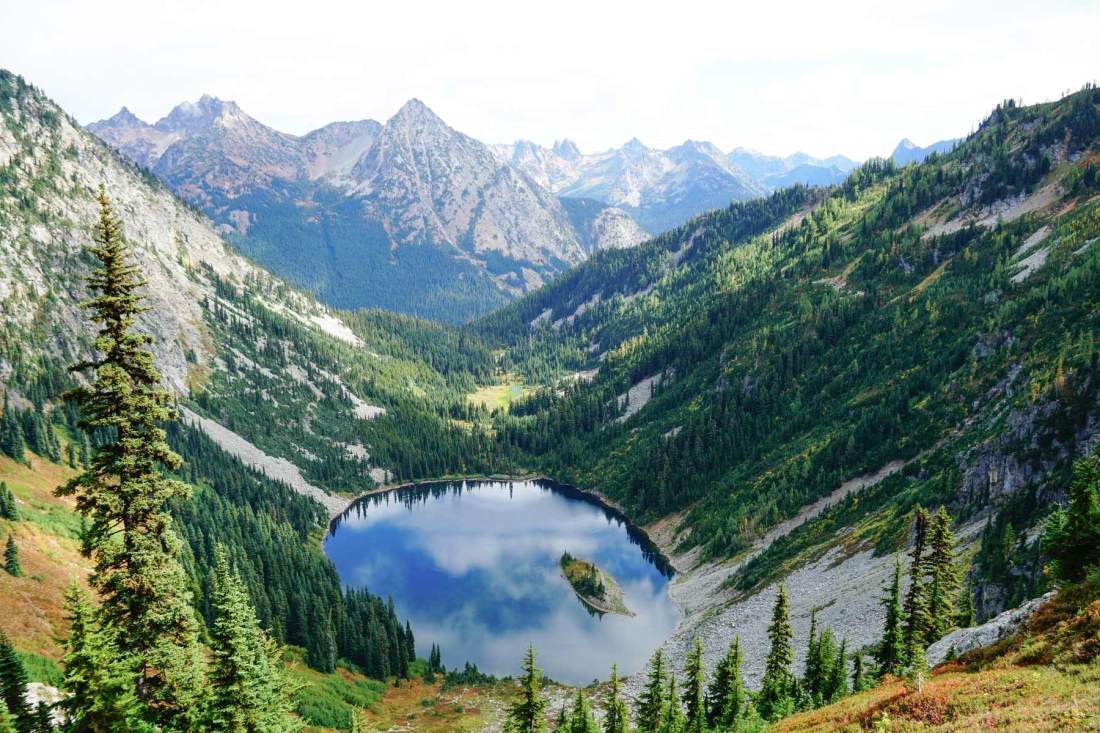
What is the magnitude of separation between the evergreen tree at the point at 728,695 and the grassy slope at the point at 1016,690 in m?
20.9

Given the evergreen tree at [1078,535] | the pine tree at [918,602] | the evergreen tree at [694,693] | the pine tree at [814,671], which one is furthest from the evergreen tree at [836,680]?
the evergreen tree at [1078,535]

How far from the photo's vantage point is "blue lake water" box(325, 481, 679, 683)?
100 m

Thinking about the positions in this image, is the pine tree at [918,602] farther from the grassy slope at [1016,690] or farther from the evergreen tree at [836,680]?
the grassy slope at [1016,690]

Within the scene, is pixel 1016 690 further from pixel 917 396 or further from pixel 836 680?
pixel 917 396

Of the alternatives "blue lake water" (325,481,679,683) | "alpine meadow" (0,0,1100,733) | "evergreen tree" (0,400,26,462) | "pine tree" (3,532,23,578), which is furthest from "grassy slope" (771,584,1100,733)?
"evergreen tree" (0,400,26,462)

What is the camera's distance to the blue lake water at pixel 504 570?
100 metres

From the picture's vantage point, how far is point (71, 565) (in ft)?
222

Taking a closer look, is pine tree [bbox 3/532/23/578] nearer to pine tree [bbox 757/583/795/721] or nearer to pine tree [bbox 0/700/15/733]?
pine tree [bbox 0/700/15/733]

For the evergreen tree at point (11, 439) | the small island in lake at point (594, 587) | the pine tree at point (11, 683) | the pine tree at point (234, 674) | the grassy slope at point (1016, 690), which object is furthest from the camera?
A: the small island in lake at point (594, 587)

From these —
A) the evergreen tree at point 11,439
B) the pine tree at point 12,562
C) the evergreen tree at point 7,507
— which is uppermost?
the evergreen tree at point 11,439

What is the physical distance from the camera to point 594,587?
379 ft

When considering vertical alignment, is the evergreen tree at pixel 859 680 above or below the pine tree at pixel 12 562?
below

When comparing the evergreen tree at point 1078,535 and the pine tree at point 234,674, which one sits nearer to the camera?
the pine tree at point 234,674

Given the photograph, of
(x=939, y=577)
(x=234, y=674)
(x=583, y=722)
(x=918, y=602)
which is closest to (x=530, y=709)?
(x=583, y=722)
